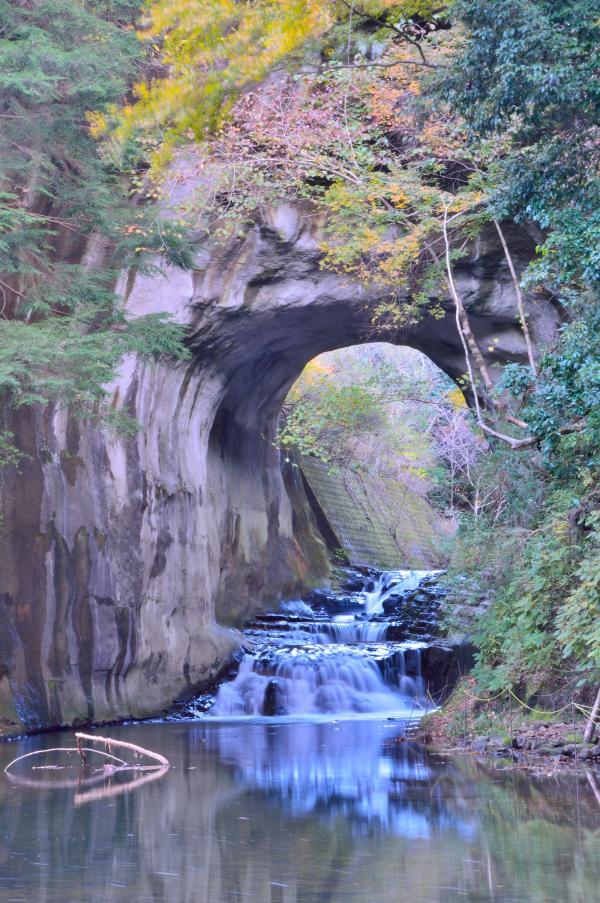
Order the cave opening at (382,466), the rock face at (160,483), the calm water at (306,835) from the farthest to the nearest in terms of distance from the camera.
A: 1. the cave opening at (382,466)
2. the rock face at (160,483)
3. the calm water at (306,835)

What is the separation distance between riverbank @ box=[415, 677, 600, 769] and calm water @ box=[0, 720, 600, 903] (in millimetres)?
602

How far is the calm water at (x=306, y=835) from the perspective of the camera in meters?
4.51

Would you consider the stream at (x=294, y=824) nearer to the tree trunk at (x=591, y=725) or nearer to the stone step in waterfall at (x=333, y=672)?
the tree trunk at (x=591, y=725)

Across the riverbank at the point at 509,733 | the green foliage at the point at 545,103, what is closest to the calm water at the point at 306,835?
the riverbank at the point at 509,733

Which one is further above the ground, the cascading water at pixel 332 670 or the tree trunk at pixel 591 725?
the tree trunk at pixel 591 725

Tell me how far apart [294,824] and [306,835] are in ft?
1.22

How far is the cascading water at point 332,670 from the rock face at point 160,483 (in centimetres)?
62

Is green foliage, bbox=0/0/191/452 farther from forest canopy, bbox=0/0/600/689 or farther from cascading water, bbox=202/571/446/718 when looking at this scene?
cascading water, bbox=202/571/446/718

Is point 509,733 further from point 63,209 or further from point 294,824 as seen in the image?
point 63,209

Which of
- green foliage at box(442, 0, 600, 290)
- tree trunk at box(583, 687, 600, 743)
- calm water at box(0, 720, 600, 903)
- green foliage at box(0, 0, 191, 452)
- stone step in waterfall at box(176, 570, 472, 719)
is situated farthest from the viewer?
stone step in waterfall at box(176, 570, 472, 719)

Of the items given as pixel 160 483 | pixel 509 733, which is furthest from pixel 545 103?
pixel 160 483

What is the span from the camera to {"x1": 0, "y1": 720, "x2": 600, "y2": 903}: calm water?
4512 mm

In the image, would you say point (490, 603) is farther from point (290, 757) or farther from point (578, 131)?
point (578, 131)

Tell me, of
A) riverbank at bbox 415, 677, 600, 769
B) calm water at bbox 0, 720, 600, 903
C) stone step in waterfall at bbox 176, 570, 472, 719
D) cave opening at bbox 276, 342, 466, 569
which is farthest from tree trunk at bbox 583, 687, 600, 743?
cave opening at bbox 276, 342, 466, 569
